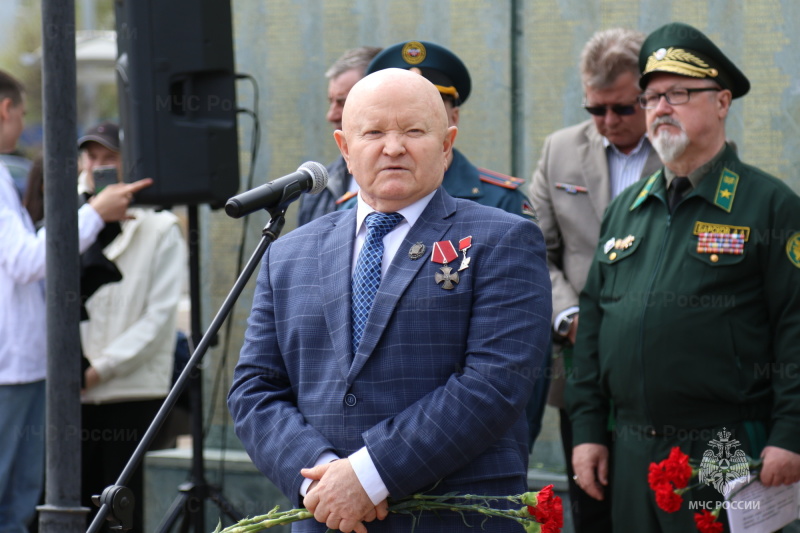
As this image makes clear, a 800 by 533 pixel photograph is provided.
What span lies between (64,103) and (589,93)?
1.88 meters

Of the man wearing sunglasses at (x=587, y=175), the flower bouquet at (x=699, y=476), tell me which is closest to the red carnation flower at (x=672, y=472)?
the flower bouquet at (x=699, y=476)

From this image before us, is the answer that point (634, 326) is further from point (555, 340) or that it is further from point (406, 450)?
point (406, 450)

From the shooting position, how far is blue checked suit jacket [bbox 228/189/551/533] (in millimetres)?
2492

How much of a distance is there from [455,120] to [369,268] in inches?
55.4

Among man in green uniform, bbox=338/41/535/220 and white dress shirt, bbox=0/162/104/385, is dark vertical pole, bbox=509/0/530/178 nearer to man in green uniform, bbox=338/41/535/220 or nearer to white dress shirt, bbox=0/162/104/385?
man in green uniform, bbox=338/41/535/220

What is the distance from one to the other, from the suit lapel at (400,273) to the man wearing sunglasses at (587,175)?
60.3 inches

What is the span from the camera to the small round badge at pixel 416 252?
264cm

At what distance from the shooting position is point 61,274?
3.61 meters

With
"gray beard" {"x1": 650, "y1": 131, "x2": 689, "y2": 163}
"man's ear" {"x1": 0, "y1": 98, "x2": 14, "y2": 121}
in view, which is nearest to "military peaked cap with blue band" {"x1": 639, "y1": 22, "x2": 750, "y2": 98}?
"gray beard" {"x1": 650, "y1": 131, "x2": 689, "y2": 163}

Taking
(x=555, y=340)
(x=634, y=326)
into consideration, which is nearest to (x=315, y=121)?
(x=555, y=340)

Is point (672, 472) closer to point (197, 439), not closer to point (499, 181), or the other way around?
point (499, 181)

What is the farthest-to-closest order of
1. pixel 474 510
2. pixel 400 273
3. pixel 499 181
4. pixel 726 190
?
1. pixel 499 181
2. pixel 726 190
3. pixel 400 273
4. pixel 474 510

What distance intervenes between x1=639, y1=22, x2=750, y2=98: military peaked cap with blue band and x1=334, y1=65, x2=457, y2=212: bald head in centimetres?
128

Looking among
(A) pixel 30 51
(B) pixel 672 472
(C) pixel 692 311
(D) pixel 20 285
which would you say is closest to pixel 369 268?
(B) pixel 672 472
